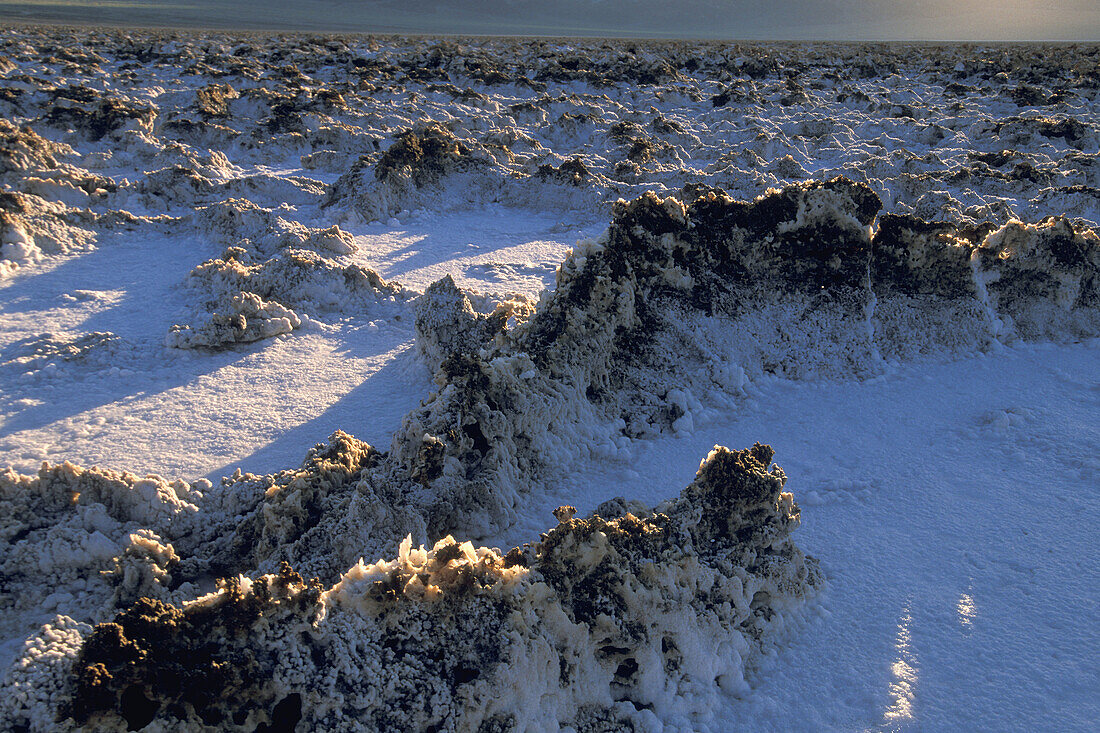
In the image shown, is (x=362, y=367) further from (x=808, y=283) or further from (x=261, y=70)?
(x=261, y=70)

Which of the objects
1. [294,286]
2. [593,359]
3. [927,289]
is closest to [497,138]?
[294,286]

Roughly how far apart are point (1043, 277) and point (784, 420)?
7.42ft

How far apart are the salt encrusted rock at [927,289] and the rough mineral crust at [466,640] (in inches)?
90.2

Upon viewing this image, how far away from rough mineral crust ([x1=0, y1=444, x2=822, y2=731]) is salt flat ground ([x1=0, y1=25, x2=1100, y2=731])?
17 cm

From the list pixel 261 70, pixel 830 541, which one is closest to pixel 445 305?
pixel 830 541

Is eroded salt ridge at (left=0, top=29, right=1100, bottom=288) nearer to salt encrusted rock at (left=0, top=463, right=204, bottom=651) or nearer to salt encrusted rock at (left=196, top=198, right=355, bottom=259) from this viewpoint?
salt encrusted rock at (left=196, top=198, right=355, bottom=259)

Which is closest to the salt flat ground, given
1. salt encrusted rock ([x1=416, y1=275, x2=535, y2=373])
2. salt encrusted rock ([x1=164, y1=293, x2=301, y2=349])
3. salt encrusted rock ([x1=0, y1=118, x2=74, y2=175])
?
salt encrusted rock ([x1=164, y1=293, x2=301, y2=349])

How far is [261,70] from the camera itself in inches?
695

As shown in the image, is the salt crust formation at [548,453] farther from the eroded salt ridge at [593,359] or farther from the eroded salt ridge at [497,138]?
the eroded salt ridge at [497,138]

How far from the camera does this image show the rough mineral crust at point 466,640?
5.22 ft

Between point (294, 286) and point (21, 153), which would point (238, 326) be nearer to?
point (294, 286)

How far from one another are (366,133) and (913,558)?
10.1 meters

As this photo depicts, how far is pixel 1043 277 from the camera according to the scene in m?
4.29

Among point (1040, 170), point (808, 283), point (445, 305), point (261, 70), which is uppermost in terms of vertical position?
point (261, 70)
